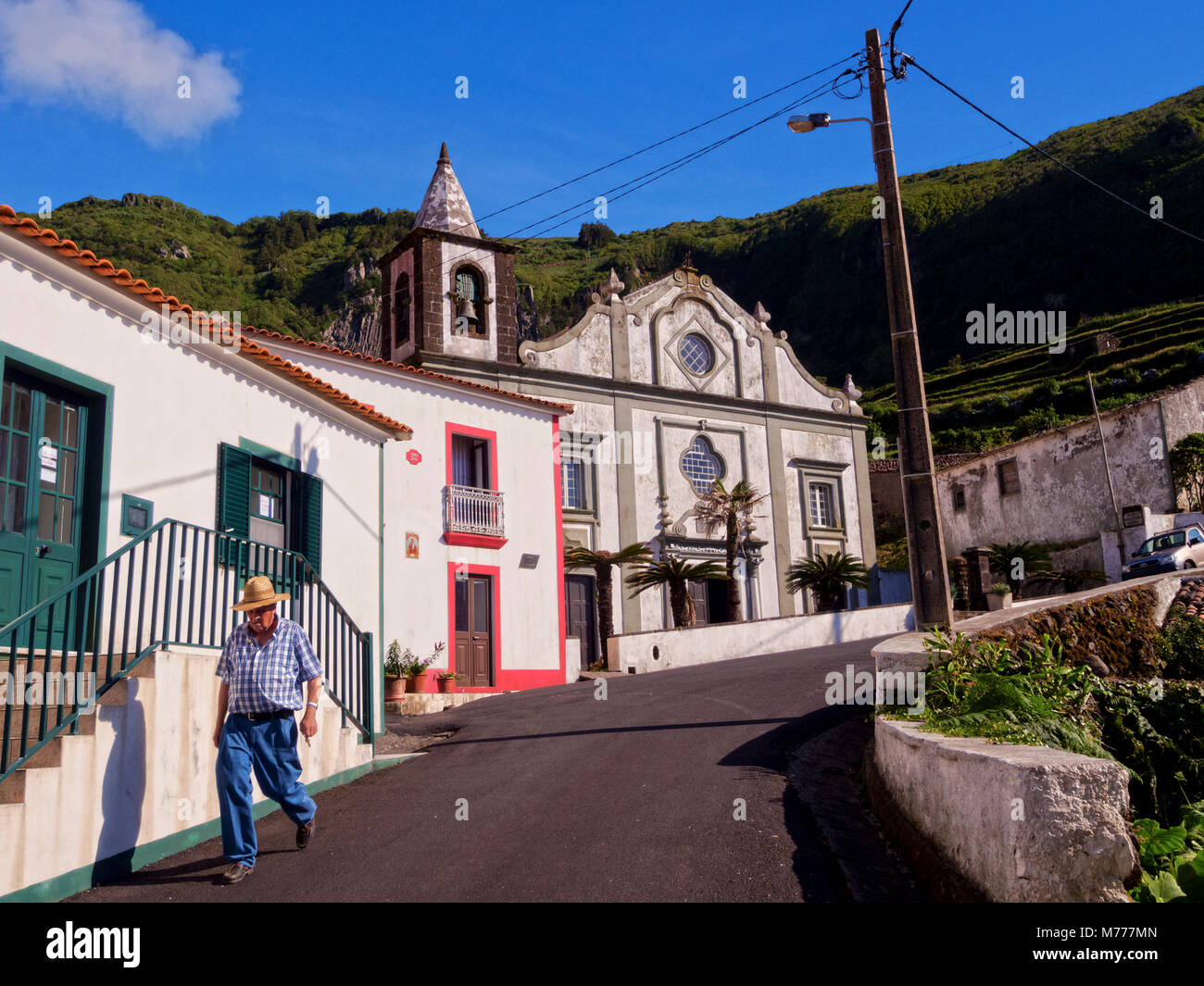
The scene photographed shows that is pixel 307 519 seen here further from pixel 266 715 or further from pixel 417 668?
pixel 417 668

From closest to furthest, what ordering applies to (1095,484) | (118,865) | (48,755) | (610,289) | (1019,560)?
(48,755)
(118,865)
(1019,560)
(610,289)
(1095,484)

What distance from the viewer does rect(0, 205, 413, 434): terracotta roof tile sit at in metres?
8.06

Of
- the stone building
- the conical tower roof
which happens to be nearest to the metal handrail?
the conical tower roof

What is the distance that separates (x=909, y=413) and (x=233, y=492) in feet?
22.2

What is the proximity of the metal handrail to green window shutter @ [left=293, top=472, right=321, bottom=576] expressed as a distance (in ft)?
3.36

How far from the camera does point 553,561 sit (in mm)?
22766

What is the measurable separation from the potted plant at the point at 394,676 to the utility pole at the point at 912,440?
964cm

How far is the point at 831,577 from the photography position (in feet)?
91.7

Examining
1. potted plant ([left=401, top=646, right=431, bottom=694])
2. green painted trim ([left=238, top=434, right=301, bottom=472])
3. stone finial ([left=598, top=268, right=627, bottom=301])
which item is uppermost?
stone finial ([left=598, top=268, right=627, bottom=301])

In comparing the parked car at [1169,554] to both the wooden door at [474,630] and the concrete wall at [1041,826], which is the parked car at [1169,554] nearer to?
the wooden door at [474,630]

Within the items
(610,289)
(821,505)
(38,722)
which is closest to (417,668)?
(38,722)

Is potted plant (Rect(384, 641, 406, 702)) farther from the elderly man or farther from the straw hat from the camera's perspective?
the straw hat

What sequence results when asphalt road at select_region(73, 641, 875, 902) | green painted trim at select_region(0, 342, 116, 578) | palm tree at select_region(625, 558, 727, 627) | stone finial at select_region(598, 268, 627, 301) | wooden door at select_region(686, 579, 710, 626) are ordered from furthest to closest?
stone finial at select_region(598, 268, 627, 301)
wooden door at select_region(686, 579, 710, 626)
palm tree at select_region(625, 558, 727, 627)
green painted trim at select_region(0, 342, 116, 578)
asphalt road at select_region(73, 641, 875, 902)
